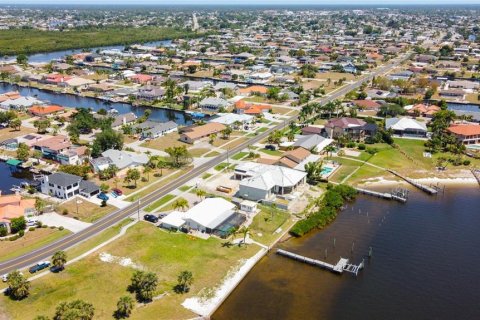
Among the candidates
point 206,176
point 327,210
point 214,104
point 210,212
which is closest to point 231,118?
point 214,104

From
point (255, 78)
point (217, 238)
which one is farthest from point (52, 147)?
point (255, 78)

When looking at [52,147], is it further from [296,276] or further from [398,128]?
[398,128]

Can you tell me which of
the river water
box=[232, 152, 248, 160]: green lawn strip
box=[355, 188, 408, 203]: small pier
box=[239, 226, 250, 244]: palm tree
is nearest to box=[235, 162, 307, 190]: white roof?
the river water

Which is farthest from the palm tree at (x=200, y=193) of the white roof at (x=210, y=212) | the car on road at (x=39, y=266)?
the car on road at (x=39, y=266)

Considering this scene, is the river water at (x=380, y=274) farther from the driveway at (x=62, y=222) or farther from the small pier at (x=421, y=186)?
the driveway at (x=62, y=222)

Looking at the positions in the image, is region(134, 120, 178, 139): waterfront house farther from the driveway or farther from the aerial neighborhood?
the driveway
